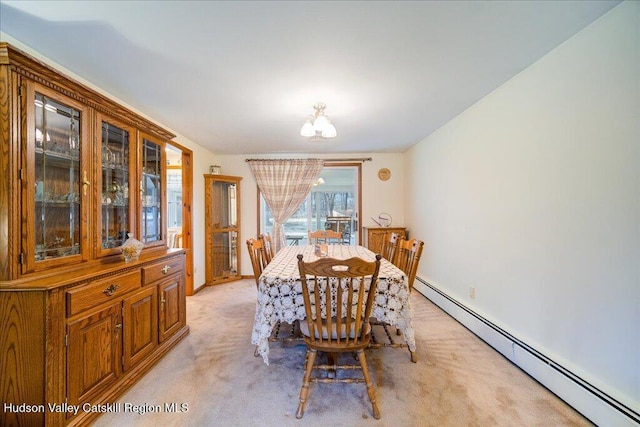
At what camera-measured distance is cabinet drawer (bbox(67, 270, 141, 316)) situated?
1396 millimetres

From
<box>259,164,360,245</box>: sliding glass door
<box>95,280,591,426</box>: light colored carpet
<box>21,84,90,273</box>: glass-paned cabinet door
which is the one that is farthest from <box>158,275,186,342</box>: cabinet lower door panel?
<box>259,164,360,245</box>: sliding glass door

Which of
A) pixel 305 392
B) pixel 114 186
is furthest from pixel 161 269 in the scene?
pixel 305 392

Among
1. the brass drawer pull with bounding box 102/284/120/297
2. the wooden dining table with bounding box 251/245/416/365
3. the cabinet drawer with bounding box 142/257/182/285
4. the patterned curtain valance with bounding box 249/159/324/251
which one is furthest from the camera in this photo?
the patterned curtain valance with bounding box 249/159/324/251

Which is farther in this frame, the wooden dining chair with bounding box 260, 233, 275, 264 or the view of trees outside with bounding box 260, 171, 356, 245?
the view of trees outside with bounding box 260, 171, 356, 245

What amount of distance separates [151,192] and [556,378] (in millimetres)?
3316

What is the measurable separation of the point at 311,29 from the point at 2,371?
2.36 metres

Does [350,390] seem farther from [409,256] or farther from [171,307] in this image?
[171,307]

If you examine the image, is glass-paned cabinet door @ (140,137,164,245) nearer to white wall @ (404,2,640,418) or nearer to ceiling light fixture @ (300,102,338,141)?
ceiling light fixture @ (300,102,338,141)

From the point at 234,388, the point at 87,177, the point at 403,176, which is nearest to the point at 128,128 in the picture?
the point at 87,177

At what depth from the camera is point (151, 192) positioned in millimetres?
2342

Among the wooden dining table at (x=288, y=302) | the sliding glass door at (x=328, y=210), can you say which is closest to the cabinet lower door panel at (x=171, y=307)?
the wooden dining table at (x=288, y=302)

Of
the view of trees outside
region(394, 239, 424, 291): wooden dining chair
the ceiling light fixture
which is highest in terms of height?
the ceiling light fixture

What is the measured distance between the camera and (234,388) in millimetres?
1757

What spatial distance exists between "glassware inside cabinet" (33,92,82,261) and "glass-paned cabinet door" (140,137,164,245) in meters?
0.52
